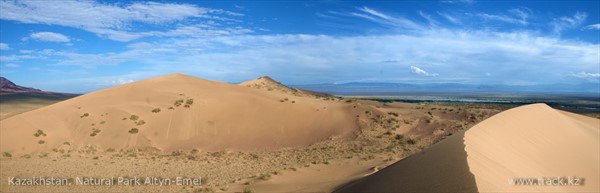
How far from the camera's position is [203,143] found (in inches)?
922

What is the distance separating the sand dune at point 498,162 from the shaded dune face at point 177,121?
40.3ft

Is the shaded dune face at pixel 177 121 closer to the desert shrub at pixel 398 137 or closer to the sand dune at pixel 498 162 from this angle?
the desert shrub at pixel 398 137

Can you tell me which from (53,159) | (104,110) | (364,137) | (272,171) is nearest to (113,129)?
(104,110)

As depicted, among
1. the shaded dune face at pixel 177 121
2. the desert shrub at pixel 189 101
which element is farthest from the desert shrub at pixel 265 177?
the desert shrub at pixel 189 101

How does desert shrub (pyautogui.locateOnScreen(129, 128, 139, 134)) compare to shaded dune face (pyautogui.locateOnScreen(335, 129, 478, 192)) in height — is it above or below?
below

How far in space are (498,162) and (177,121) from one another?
72.3 ft

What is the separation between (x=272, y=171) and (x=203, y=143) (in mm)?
9150

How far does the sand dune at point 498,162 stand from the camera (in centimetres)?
698

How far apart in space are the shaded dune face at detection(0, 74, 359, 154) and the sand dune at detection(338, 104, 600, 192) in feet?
40.3

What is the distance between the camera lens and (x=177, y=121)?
85.6 feet

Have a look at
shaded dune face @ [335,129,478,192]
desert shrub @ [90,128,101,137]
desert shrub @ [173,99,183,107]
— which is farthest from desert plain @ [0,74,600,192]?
desert shrub @ [173,99,183,107]

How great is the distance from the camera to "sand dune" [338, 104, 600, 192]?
698 cm

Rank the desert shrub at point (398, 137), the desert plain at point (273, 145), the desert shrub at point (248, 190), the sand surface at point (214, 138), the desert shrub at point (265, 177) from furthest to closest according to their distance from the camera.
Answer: the desert shrub at point (398, 137), the sand surface at point (214, 138), the desert shrub at point (265, 177), the desert shrub at point (248, 190), the desert plain at point (273, 145)

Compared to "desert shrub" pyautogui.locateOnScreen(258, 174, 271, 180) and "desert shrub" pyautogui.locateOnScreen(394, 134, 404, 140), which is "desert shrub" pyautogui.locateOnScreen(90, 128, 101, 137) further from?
"desert shrub" pyautogui.locateOnScreen(394, 134, 404, 140)
